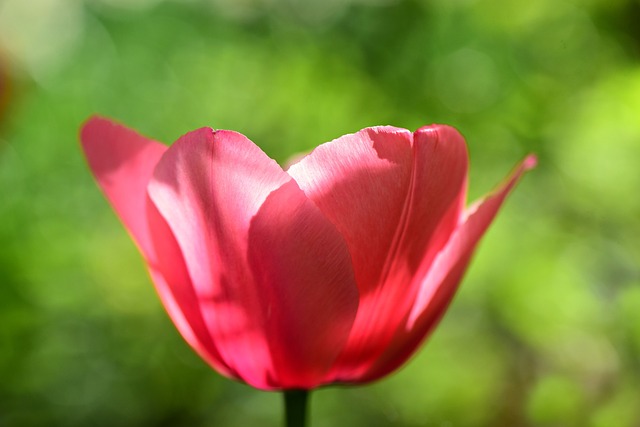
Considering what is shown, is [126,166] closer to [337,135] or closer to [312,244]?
[312,244]

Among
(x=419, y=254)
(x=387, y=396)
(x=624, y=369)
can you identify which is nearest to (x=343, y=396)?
(x=387, y=396)

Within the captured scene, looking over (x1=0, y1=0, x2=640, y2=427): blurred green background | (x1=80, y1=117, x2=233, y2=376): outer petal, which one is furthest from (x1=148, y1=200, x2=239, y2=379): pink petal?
(x1=0, y1=0, x2=640, y2=427): blurred green background

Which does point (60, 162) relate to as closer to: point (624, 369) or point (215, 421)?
point (215, 421)

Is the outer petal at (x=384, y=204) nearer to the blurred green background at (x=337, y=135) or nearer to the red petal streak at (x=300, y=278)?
the red petal streak at (x=300, y=278)

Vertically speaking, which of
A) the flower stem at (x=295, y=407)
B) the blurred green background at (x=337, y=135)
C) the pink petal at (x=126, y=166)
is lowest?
the blurred green background at (x=337, y=135)

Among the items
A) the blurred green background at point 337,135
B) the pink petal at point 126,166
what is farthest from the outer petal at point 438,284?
the blurred green background at point 337,135
